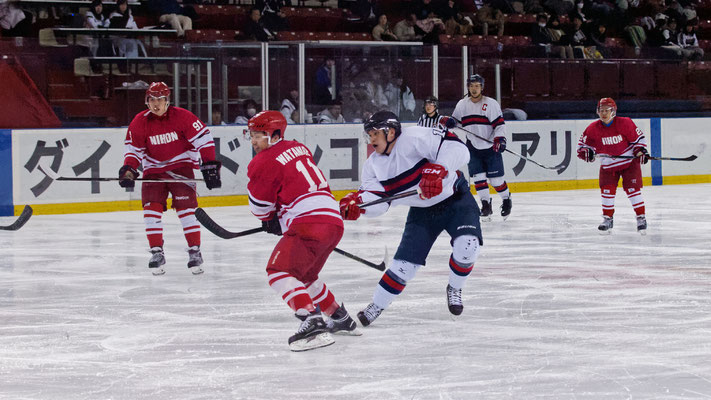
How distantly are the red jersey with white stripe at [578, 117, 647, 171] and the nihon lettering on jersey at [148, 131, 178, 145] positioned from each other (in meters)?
3.35

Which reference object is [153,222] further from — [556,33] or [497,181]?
[556,33]

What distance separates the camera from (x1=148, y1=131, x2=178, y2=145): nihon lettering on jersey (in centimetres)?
637

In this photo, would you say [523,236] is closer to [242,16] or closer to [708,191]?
[708,191]

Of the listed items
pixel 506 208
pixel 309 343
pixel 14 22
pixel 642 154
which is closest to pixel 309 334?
pixel 309 343

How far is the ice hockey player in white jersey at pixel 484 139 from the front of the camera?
9.38m

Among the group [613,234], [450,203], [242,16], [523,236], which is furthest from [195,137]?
[242,16]

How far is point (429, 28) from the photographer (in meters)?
13.1

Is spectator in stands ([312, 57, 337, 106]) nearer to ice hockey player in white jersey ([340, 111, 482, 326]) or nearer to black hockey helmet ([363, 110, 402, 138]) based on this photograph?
ice hockey player in white jersey ([340, 111, 482, 326])

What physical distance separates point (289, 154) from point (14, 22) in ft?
24.0

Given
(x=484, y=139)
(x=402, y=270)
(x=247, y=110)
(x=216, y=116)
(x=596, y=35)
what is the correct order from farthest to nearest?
(x=596, y=35), (x=247, y=110), (x=216, y=116), (x=484, y=139), (x=402, y=270)

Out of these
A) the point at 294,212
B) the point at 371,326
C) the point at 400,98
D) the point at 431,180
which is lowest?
the point at 371,326

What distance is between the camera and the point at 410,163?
14.6 feet

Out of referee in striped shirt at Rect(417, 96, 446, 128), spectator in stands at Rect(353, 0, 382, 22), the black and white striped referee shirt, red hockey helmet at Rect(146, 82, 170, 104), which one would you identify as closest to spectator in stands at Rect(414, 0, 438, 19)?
spectator in stands at Rect(353, 0, 382, 22)

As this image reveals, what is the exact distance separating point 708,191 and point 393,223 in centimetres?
433
